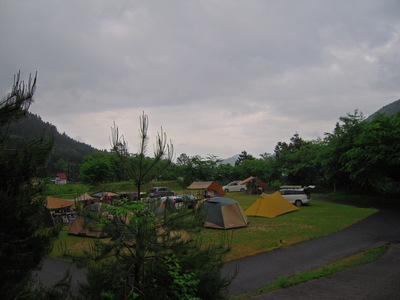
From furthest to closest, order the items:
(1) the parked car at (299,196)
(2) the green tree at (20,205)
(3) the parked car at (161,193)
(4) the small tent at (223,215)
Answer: (1) the parked car at (299,196), (4) the small tent at (223,215), (3) the parked car at (161,193), (2) the green tree at (20,205)

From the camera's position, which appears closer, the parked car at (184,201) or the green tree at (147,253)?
the green tree at (147,253)

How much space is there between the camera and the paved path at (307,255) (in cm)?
723

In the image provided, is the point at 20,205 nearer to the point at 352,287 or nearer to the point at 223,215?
the point at 352,287

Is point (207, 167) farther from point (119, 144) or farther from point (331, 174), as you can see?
point (119, 144)

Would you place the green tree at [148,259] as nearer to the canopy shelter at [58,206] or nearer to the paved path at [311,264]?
the paved path at [311,264]

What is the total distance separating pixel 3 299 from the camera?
288 cm

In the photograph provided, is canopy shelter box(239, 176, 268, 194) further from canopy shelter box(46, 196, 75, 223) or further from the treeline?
canopy shelter box(46, 196, 75, 223)

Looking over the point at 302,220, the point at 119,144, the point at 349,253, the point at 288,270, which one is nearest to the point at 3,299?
the point at 119,144

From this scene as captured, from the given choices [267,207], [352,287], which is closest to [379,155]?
[267,207]

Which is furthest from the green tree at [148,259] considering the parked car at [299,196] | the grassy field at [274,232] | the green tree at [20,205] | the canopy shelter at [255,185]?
the canopy shelter at [255,185]

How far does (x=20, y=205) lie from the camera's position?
3074mm

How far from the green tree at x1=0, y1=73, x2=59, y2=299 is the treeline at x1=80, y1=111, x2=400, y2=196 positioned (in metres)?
1.29

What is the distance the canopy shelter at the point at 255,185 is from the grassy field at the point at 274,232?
16154 mm

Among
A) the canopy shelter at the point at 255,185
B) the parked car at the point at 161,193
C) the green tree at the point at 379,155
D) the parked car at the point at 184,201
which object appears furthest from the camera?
the canopy shelter at the point at 255,185
